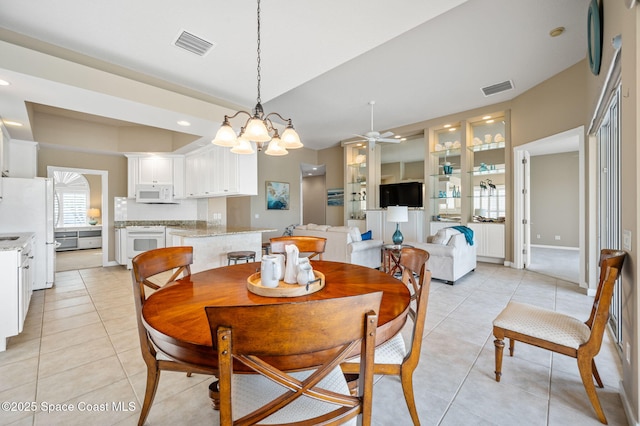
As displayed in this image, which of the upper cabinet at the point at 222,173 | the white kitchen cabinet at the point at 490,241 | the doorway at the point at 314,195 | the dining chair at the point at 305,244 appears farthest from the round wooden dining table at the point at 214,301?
the doorway at the point at 314,195

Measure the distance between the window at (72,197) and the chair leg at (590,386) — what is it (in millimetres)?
11538

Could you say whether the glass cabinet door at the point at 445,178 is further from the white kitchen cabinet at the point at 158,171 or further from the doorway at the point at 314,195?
the white kitchen cabinet at the point at 158,171

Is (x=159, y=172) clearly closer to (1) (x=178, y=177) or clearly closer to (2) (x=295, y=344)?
(1) (x=178, y=177)

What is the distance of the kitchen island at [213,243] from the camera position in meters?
3.62

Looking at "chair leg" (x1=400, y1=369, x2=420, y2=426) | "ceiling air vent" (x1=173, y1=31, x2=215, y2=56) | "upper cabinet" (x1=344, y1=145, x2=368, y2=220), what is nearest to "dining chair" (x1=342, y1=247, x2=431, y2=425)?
"chair leg" (x1=400, y1=369, x2=420, y2=426)

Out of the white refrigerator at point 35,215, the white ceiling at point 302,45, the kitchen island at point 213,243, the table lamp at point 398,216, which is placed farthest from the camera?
the table lamp at point 398,216

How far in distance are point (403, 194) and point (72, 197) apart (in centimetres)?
1021

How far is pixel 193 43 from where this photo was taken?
2473 mm

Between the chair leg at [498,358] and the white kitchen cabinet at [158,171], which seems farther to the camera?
the white kitchen cabinet at [158,171]

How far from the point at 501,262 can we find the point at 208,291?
19.8 feet

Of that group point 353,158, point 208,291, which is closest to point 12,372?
point 208,291

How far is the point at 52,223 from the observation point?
406 cm

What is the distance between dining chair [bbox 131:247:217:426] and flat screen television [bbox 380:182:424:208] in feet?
19.5

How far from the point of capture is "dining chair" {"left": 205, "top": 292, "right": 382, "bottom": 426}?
2.27ft
